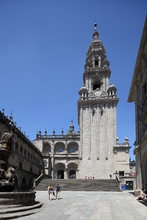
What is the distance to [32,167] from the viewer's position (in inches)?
1932

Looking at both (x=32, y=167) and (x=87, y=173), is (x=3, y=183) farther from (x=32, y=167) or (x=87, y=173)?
(x=87, y=173)

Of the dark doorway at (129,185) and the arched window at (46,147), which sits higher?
the arched window at (46,147)

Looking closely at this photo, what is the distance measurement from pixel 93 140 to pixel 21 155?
20858 millimetres

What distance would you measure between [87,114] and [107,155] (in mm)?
11304

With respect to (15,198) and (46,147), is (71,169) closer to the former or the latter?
(46,147)

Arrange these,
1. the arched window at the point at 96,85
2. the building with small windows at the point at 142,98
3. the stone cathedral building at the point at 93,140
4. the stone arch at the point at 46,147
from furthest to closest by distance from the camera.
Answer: the stone arch at the point at 46,147, the arched window at the point at 96,85, the stone cathedral building at the point at 93,140, the building with small windows at the point at 142,98

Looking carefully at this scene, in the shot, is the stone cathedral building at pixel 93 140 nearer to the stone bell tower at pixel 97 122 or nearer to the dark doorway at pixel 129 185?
the stone bell tower at pixel 97 122

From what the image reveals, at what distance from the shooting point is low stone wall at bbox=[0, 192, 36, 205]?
11.4 m

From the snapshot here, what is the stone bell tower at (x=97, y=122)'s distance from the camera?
5341 cm

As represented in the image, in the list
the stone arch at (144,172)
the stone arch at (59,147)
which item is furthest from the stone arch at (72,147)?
the stone arch at (144,172)

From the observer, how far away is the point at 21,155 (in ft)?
133

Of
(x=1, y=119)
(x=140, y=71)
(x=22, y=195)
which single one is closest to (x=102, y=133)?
(x=1, y=119)

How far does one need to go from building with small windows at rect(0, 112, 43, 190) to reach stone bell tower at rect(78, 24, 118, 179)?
12.7 metres

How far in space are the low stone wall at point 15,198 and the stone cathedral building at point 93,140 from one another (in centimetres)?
4000
